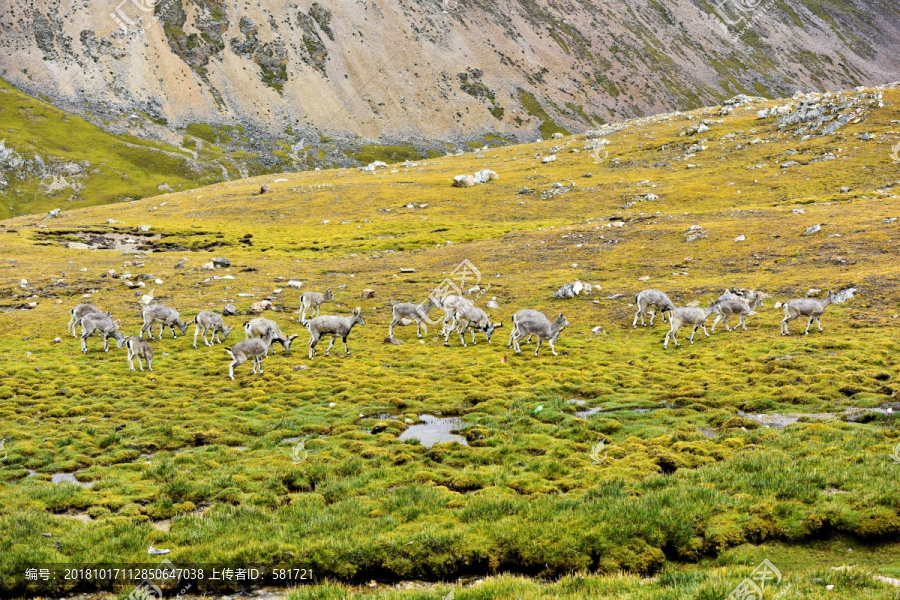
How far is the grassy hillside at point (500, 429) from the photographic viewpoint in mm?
13073

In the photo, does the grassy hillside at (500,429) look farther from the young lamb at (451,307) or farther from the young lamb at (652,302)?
the young lamb at (652,302)

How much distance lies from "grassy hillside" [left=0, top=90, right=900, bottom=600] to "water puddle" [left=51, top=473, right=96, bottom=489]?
24 cm

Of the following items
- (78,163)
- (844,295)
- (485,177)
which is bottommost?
(844,295)

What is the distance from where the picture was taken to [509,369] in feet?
99.2

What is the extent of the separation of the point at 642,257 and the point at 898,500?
43.8 meters

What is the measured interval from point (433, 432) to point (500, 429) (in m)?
2.49

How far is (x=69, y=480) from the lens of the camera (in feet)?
59.4

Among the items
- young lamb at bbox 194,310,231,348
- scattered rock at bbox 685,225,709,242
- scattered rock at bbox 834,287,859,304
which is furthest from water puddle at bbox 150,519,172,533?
scattered rock at bbox 685,225,709,242

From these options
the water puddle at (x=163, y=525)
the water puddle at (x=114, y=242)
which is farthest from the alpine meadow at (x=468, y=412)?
the water puddle at (x=114, y=242)

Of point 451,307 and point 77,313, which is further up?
point 451,307

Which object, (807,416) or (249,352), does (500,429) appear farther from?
(249,352)

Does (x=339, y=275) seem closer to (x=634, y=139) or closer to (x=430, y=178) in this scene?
(x=430, y=178)

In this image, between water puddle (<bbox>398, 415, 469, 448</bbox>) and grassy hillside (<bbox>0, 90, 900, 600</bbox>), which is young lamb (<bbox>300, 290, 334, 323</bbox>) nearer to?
grassy hillside (<bbox>0, 90, 900, 600</bbox>)

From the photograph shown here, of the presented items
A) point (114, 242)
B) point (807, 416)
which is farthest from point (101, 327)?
point (114, 242)
